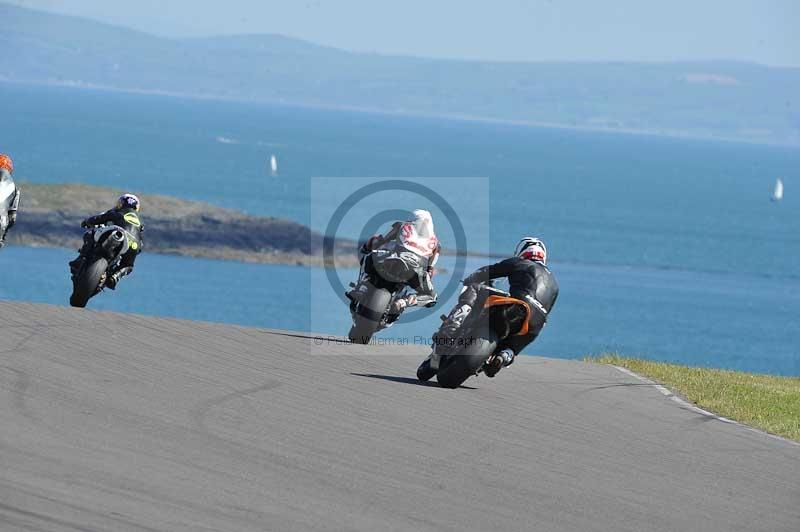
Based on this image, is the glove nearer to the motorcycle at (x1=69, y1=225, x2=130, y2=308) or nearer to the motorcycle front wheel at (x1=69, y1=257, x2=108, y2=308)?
the motorcycle at (x1=69, y1=225, x2=130, y2=308)

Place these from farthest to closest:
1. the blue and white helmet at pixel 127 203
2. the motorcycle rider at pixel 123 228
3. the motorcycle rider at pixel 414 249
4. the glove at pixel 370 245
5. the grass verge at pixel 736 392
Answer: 1. the blue and white helmet at pixel 127 203
2. the motorcycle rider at pixel 123 228
3. the glove at pixel 370 245
4. the motorcycle rider at pixel 414 249
5. the grass verge at pixel 736 392

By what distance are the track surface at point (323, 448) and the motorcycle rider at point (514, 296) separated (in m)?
0.53

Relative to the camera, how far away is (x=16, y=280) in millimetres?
103500

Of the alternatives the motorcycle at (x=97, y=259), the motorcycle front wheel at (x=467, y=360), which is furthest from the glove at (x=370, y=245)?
the motorcycle at (x=97, y=259)

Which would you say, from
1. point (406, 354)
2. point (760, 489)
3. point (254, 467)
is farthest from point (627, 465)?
point (406, 354)

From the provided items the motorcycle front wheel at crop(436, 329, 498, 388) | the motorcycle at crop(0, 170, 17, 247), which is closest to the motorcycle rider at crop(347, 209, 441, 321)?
the motorcycle front wheel at crop(436, 329, 498, 388)

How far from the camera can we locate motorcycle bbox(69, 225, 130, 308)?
19.1 metres

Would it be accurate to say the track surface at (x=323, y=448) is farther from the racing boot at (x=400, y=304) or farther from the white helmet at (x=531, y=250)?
the white helmet at (x=531, y=250)

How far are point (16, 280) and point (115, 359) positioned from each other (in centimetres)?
9375

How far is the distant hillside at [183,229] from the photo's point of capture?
12706 cm

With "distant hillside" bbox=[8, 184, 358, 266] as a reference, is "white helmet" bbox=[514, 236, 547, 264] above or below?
above

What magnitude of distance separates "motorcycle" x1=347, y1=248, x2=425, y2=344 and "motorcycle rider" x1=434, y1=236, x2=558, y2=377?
2.38 metres

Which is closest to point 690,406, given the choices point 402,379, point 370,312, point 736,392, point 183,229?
point 736,392

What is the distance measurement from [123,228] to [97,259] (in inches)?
22.0
